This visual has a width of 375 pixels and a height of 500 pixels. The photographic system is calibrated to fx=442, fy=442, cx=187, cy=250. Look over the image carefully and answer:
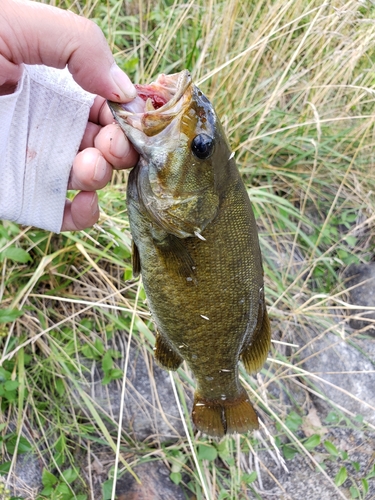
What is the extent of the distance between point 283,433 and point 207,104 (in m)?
1.79

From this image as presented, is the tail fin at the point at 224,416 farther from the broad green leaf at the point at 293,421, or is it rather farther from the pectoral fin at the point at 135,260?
the broad green leaf at the point at 293,421

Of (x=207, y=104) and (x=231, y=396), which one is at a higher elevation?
(x=207, y=104)

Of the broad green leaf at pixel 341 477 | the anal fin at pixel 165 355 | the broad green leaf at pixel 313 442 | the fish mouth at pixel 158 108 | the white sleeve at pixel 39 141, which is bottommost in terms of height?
the broad green leaf at pixel 341 477

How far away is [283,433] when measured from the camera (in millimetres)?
2316

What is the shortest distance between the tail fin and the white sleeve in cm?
91

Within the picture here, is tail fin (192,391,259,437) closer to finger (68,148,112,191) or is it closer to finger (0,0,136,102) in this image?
finger (68,148,112,191)

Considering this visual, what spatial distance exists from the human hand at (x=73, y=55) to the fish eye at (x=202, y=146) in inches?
8.4

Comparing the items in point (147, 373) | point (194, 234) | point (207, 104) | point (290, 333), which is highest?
point (207, 104)

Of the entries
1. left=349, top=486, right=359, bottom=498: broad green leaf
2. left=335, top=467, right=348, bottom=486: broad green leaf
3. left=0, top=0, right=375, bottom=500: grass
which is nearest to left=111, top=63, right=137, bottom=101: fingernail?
left=0, top=0, right=375, bottom=500: grass

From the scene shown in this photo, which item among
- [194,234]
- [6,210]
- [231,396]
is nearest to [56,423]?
[231,396]

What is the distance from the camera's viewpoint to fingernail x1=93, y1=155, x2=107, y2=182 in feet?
4.68

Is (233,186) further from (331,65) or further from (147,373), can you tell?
(331,65)

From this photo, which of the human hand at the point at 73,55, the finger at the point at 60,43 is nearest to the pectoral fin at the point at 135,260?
the human hand at the point at 73,55

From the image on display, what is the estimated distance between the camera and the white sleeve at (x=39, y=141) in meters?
1.51
